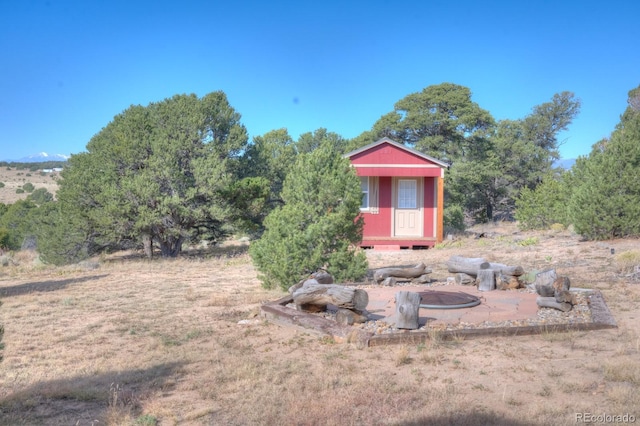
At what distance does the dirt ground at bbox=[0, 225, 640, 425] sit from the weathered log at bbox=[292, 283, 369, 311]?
567 millimetres

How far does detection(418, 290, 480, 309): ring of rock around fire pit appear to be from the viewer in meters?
8.12

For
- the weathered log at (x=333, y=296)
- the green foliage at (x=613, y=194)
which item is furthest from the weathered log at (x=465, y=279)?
the green foliage at (x=613, y=194)

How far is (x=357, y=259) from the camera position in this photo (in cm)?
1070

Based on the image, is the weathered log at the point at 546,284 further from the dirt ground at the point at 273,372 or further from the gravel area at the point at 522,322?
the dirt ground at the point at 273,372

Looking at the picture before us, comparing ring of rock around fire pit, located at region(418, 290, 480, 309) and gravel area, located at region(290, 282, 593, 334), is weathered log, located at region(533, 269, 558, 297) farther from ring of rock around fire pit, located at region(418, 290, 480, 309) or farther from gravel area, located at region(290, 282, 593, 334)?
ring of rock around fire pit, located at region(418, 290, 480, 309)

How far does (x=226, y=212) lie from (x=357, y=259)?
33.2ft

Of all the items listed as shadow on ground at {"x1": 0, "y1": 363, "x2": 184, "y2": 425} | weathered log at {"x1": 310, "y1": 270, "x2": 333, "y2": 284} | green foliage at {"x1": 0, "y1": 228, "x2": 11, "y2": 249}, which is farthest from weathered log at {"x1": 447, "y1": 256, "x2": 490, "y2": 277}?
green foliage at {"x1": 0, "y1": 228, "x2": 11, "y2": 249}

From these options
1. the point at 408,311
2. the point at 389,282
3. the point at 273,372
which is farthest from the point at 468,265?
the point at 273,372

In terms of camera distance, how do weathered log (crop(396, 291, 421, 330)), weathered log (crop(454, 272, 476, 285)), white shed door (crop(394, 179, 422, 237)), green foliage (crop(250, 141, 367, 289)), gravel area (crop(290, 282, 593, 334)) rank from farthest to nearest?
white shed door (crop(394, 179, 422, 237)) → weathered log (crop(454, 272, 476, 285)) → green foliage (crop(250, 141, 367, 289)) → gravel area (crop(290, 282, 593, 334)) → weathered log (crop(396, 291, 421, 330))

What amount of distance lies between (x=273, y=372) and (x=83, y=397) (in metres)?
1.90

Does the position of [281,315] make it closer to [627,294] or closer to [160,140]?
[627,294]

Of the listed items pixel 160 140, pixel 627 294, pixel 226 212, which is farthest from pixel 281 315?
pixel 160 140

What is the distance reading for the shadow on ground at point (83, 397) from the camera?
4.58m

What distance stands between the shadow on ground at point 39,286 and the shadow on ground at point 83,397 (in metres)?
7.64
